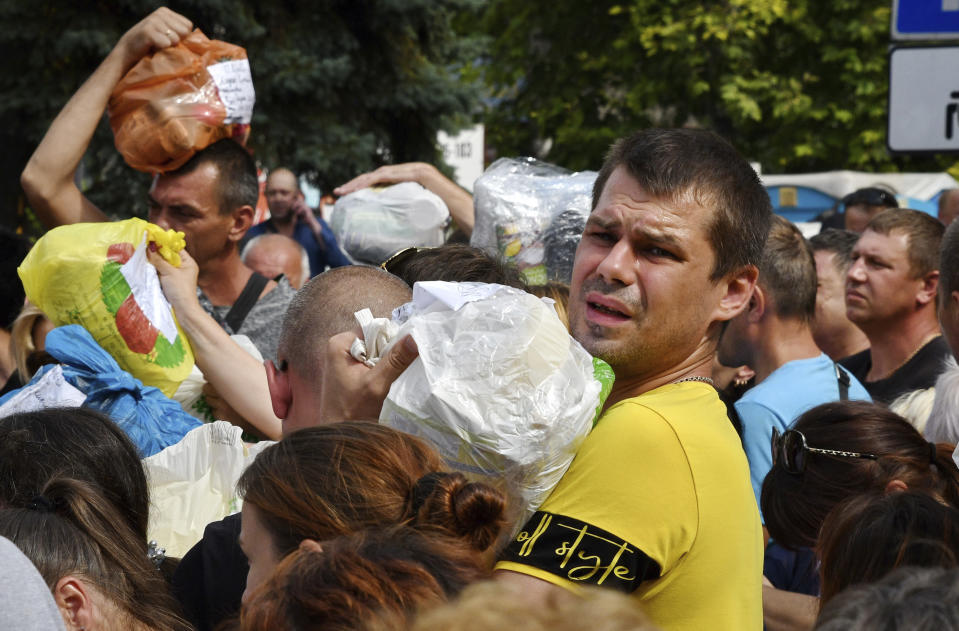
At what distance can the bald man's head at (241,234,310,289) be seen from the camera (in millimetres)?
6262

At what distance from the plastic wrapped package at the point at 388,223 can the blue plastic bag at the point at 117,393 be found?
116cm

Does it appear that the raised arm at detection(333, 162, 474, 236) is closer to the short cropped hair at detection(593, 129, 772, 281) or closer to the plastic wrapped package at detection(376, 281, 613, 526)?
the short cropped hair at detection(593, 129, 772, 281)


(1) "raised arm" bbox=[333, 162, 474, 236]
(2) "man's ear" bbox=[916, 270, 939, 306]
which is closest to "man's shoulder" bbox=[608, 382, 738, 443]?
(1) "raised arm" bbox=[333, 162, 474, 236]

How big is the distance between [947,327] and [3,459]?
247 centimetres

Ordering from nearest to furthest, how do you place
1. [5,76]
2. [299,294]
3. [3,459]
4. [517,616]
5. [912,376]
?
[517,616]
[3,459]
[299,294]
[912,376]
[5,76]

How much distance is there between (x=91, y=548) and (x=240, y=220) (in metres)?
2.42

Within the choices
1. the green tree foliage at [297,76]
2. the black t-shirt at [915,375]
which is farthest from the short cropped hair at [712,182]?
the green tree foliage at [297,76]

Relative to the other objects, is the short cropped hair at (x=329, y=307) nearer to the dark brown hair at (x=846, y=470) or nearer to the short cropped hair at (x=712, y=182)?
the short cropped hair at (x=712, y=182)

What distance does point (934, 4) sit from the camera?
5.25 m

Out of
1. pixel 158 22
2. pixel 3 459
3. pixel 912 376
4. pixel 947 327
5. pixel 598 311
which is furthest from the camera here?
pixel 912 376

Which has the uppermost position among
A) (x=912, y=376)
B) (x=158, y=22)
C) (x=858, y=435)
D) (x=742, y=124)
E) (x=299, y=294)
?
(x=158, y=22)

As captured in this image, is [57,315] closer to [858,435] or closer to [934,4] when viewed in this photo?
[858,435]

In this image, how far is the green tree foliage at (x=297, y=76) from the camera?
464 inches

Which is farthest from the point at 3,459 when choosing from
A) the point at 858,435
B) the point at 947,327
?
the point at 947,327
